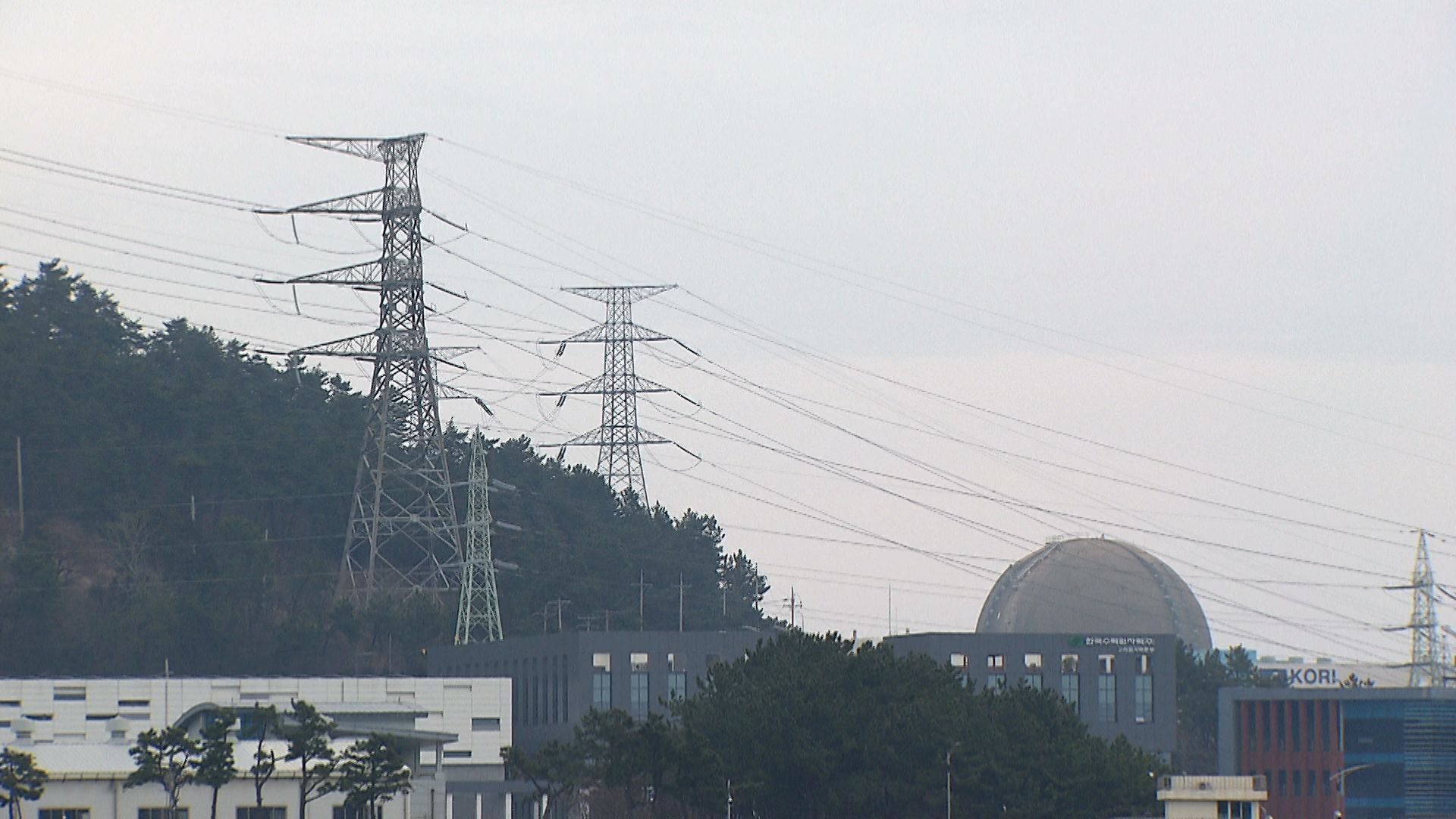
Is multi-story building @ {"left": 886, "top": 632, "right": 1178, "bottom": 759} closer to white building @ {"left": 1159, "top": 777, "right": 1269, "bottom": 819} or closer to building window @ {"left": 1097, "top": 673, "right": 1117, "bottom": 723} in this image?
building window @ {"left": 1097, "top": 673, "right": 1117, "bottom": 723}

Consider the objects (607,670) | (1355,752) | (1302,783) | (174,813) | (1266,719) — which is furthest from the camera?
(1266,719)

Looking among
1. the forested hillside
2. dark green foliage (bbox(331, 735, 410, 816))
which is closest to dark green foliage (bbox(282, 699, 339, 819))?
dark green foliage (bbox(331, 735, 410, 816))

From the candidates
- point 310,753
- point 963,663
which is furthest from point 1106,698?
point 310,753

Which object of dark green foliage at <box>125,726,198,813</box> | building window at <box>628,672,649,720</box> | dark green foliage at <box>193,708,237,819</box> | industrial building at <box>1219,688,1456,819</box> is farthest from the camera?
industrial building at <box>1219,688,1456,819</box>

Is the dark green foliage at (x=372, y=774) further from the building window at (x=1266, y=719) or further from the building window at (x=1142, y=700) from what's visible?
the building window at (x=1266, y=719)

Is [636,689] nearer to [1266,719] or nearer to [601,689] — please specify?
[601,689]

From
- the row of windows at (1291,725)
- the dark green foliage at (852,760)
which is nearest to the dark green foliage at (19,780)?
the dark green foliage at (852,760)
